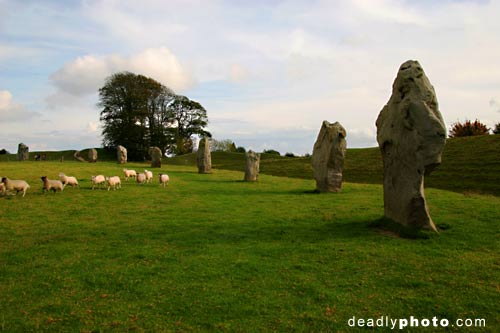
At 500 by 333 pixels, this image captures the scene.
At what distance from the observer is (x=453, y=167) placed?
106 feet

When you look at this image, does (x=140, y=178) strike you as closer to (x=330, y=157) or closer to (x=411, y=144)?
(x=330, y=157)

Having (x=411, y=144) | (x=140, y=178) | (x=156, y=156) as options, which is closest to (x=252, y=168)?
(x=140, y=178)

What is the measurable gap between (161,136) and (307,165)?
31.0 metres

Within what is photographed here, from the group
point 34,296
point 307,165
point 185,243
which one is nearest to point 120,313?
point 34,296

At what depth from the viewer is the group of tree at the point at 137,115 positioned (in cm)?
6381

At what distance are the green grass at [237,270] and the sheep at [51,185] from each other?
17.2 ft

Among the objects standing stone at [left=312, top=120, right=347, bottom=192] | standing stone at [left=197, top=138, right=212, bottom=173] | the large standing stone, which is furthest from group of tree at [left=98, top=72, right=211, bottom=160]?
the large standing stone

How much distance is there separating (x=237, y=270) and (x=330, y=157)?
1404 centimetres

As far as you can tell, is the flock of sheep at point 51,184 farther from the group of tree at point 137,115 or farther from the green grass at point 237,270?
the group of tree at point 137,115

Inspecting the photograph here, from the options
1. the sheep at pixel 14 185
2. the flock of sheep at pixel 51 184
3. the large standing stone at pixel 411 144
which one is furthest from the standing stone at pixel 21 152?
the large standing stone at pixel 411 144

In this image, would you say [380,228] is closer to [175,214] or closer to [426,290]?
[426,290]

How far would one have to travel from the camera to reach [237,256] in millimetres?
9344

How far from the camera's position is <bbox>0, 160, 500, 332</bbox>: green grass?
6328 mm

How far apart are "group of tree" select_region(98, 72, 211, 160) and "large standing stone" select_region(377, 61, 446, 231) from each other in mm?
56989
